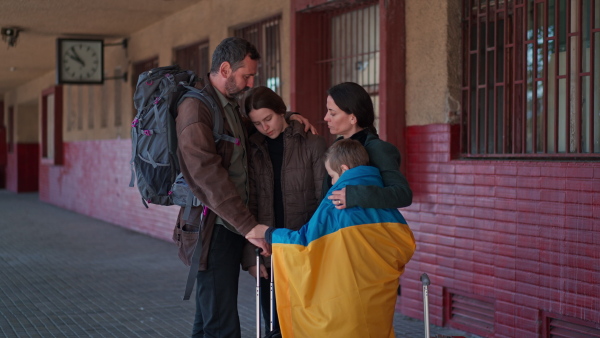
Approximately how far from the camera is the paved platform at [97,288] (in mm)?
6430

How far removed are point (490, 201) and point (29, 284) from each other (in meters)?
5.67

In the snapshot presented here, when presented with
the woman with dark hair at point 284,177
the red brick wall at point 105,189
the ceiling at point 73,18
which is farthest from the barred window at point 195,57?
the woman with dark hair at point 284,177

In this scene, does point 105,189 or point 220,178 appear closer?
point 220,178

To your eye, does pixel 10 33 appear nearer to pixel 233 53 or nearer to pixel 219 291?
pixel 233 53

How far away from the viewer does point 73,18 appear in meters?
12.4

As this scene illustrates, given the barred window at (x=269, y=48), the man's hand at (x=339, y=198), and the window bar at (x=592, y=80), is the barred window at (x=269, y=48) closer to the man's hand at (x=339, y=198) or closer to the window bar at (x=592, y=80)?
the window bar at (x=592, y=80)

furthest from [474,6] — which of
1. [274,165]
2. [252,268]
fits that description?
[252,268]

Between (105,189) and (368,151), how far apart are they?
1342 cm

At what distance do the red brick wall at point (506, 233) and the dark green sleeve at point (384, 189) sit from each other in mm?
1930

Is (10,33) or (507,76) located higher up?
(10,33)

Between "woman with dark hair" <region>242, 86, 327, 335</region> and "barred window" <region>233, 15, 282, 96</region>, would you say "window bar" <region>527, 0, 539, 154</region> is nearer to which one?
"woman with dark hair" <region>242, 86, 327, 335</region>

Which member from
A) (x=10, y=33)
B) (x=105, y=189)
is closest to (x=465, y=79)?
(x=10, y=33)

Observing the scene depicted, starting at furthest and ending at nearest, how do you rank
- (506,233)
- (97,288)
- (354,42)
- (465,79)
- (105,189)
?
(105,189) < (97,288) < (354,42) < (465,79) < (506,233)

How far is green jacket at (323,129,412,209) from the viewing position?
3.32m
